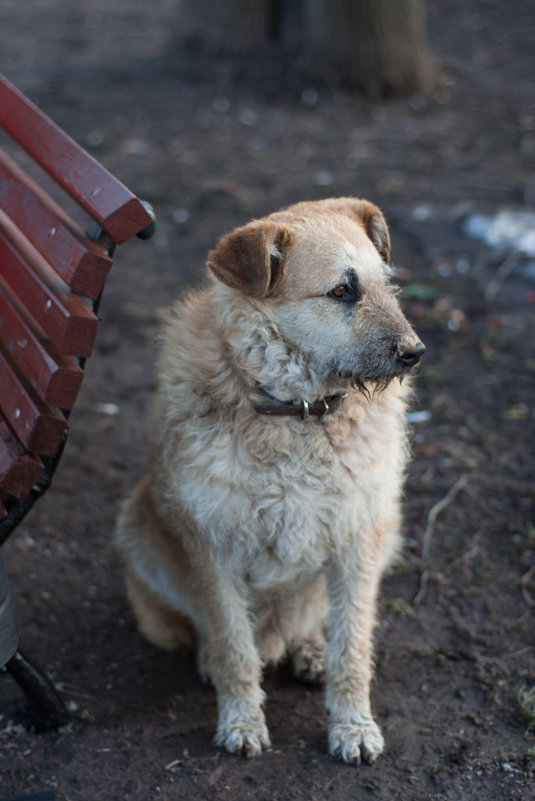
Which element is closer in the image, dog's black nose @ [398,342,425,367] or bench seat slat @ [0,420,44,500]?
bench seat slat @ [0,420,44,500]

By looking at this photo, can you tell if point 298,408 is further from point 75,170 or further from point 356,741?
point 356,741

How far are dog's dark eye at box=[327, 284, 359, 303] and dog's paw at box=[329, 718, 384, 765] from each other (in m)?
1.59

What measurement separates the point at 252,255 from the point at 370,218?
646mm

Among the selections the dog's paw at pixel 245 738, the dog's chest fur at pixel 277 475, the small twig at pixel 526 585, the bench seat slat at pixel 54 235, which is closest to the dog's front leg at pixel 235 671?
the dog's paw at pixel 245 738

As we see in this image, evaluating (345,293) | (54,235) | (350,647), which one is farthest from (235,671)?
(54,235)

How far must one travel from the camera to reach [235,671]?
3084 mm

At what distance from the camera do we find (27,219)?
115 inches

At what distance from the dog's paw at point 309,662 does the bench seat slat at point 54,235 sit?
1841 millimetres

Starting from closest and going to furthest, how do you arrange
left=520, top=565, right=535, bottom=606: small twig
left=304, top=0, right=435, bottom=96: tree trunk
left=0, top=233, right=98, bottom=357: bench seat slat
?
left=0, top=233, right=98, bottom=357: bench seat slat
left=520, top=565, right=535, bottom=606: small twig
left=304, top=0, right=435, bottom=96: tree trunk

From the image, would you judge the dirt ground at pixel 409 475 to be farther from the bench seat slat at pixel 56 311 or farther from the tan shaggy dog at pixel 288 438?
the bench seat slat at pixel 56 311

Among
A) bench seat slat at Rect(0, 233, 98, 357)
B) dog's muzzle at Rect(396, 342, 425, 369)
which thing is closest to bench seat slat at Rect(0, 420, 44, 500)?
bench seat slat at Rect(0, 233, 98, 357)

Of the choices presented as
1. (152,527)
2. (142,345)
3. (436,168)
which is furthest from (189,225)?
(152,527)

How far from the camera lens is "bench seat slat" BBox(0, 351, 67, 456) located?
8.61 feet

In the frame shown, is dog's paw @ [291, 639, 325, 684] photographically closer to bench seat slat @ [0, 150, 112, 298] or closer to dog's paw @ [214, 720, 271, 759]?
dog's paw @ [214, 720, 271, 759]
